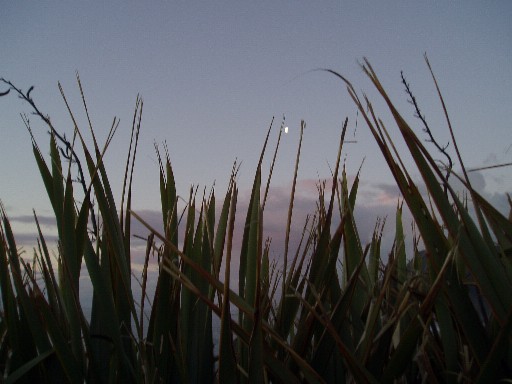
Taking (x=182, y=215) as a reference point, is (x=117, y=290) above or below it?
below

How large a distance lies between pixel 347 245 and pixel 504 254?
0.33 m

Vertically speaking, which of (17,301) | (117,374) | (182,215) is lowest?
(117,374)

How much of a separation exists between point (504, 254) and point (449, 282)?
0.14 m

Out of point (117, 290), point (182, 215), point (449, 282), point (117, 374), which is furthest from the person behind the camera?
point (182, 215)

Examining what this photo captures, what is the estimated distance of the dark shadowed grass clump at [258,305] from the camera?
0.77 metres

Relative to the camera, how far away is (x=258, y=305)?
28.2 inches

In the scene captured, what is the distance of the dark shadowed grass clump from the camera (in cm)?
77

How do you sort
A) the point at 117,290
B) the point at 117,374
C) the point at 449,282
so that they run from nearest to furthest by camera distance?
1. the point at 449,282
2. the point at 117,374
3. the point at 117,290

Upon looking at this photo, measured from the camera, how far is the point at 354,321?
1061 mm

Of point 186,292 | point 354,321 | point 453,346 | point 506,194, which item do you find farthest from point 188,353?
point 506,194

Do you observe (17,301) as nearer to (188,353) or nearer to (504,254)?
(188,353)

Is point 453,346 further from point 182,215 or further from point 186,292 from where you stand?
point 182,215

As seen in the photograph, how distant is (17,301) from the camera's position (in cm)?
111

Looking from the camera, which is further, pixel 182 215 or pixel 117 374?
pixel 182 215
